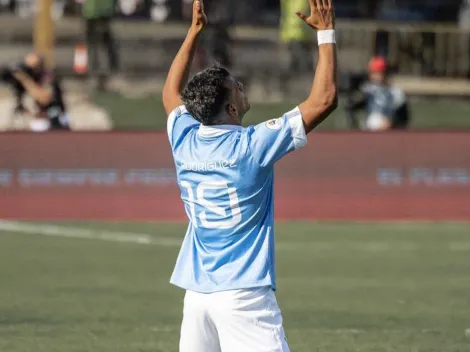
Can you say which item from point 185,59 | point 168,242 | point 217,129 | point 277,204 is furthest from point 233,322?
point 277,204

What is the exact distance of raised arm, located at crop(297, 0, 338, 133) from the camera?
618 cm

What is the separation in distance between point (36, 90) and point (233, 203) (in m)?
13.9

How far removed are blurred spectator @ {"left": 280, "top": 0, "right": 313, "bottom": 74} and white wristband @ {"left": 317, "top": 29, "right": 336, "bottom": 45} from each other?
18.0 m

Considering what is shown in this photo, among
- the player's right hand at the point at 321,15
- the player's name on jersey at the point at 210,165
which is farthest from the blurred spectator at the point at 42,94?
the player's right hand at the point at 321,15

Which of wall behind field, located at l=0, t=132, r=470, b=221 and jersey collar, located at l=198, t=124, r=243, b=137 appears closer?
jersey collar, located at l=198, t=124, r=243, b=137

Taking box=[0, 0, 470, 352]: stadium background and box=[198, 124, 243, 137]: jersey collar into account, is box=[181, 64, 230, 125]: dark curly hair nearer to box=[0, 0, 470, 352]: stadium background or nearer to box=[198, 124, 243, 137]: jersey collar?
box=[198, 124, 243, 137]: jersey collar

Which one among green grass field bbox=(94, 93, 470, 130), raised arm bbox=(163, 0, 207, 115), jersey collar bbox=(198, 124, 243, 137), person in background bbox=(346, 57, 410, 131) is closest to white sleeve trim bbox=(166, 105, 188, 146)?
raised arm bbox=(163, 0, 207, 115)

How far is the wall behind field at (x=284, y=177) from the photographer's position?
17.5 m

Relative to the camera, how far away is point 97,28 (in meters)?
25.8

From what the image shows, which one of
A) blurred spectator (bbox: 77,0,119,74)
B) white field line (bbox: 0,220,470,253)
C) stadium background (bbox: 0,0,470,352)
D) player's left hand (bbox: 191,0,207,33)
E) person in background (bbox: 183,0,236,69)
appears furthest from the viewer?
blurred spectator (bbox: 77,0,119,74)

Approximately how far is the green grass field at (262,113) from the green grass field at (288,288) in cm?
719

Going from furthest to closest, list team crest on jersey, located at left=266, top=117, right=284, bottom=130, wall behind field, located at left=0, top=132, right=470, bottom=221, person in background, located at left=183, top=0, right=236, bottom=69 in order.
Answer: person in background, located at left=183, top=0, right=236, bottom=69 < wall behind field, located at left=0, top=132, right=470, bottom=221 < team crest on jersey, located at left=266, top=117, right=284, bottom=130

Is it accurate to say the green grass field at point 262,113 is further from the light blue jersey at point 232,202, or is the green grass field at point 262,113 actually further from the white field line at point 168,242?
the light blue jersey at point 232,202

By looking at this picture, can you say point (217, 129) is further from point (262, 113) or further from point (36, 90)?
point (262, 113)
